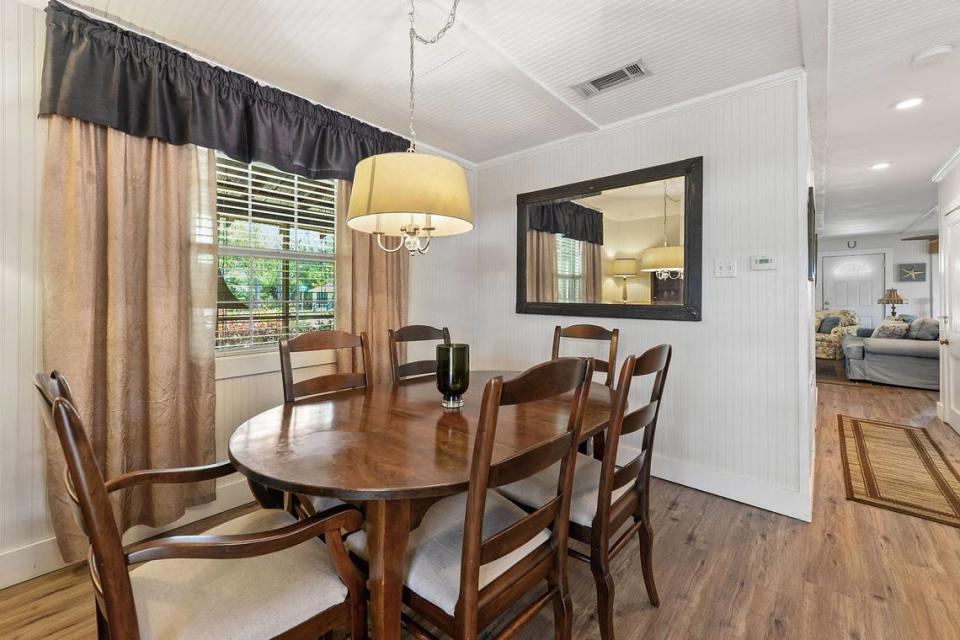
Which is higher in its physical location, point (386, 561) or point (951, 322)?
point (951, 322)

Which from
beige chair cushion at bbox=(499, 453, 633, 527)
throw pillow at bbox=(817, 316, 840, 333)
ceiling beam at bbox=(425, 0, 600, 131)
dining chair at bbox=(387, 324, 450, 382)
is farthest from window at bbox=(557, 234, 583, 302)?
throw pillow at bbox=(817, 316, 840, 333)

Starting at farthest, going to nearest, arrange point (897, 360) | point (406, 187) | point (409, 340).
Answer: point (897, 360) < point (409, 340) < point (406, 187)

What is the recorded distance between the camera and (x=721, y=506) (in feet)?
8.16

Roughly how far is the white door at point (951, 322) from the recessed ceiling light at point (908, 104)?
1.51 m

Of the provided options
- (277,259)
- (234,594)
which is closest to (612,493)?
(234,594)

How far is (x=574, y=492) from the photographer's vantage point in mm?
1519

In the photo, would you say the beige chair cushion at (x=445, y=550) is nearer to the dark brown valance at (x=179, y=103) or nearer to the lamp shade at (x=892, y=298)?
the dark brown valance at (x=179, y=103)

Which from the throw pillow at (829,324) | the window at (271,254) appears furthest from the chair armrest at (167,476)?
the throw pillow at (829,324)

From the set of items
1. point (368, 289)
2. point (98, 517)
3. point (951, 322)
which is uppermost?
point (368, 289)

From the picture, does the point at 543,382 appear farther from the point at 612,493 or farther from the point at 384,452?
the point at 612,493

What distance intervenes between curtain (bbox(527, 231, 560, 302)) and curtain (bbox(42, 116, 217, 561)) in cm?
221

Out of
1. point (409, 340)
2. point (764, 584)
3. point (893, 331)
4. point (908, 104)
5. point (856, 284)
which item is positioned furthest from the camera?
point (856, 284)

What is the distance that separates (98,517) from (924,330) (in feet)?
26.9

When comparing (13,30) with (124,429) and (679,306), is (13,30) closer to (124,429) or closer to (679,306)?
(124,429)
